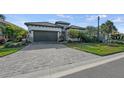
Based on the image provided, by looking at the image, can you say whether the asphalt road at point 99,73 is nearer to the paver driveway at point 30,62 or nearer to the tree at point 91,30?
the paver driveway at point 30,62

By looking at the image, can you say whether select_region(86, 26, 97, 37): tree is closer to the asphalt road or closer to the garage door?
the garage door

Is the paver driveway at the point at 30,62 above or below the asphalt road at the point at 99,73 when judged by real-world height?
above

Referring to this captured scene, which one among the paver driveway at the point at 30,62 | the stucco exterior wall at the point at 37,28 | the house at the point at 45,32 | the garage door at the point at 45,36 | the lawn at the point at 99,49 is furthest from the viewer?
the garage door at the point at 45,36

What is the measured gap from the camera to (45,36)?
97.1ft

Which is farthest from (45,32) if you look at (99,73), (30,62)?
(99,73)

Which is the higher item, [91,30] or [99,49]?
[91,30]

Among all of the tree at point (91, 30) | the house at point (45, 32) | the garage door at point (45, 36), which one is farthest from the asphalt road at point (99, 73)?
the tree at point (91, 30)

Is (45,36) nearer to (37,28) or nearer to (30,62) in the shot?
(37,28)

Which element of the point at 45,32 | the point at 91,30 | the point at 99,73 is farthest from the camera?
the point at 91,30

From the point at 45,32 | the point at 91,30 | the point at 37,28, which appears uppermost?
the point at 37,28

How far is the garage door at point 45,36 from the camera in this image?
28594 mm

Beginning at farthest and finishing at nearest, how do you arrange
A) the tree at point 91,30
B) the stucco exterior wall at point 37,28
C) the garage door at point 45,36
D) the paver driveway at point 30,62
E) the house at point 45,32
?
the tree at point 91,30
the garage door at point 45,36
the house at point 45,32
the stucco exterior wall at point 37,28
the paver driveway at point 30,62
